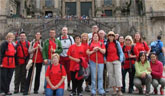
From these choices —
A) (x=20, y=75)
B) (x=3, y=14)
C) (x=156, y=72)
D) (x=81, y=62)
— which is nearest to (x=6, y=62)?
(x=20, y=75)

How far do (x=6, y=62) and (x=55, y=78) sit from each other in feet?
7.48

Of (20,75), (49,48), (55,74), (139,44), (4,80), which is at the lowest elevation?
(4,80)

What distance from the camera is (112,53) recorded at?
6984mm

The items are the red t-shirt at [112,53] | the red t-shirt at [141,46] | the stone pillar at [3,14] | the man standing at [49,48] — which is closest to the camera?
the red t-shirt at [112,53]

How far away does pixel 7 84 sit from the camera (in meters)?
7.29

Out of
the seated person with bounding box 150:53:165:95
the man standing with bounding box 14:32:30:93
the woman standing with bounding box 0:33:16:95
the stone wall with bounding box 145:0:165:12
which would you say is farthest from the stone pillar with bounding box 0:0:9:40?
the seated person with bounding box 150:53:165:95

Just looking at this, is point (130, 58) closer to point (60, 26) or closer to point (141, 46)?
point (141, 46)

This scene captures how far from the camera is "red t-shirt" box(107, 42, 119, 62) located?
693 centimetres

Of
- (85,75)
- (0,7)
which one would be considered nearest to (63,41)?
(85,75)

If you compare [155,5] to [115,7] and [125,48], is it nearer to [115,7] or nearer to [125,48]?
[115,7]

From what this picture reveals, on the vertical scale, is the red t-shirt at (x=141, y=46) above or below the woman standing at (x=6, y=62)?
above

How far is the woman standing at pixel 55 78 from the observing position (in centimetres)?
623

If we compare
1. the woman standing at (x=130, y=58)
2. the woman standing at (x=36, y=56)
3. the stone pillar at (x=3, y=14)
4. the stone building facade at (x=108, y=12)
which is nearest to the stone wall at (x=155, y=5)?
the stone building facade at (x=108, y=12)

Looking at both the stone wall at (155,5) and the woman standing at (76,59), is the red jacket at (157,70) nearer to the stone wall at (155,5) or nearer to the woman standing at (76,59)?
the woman standing at (76,59)
